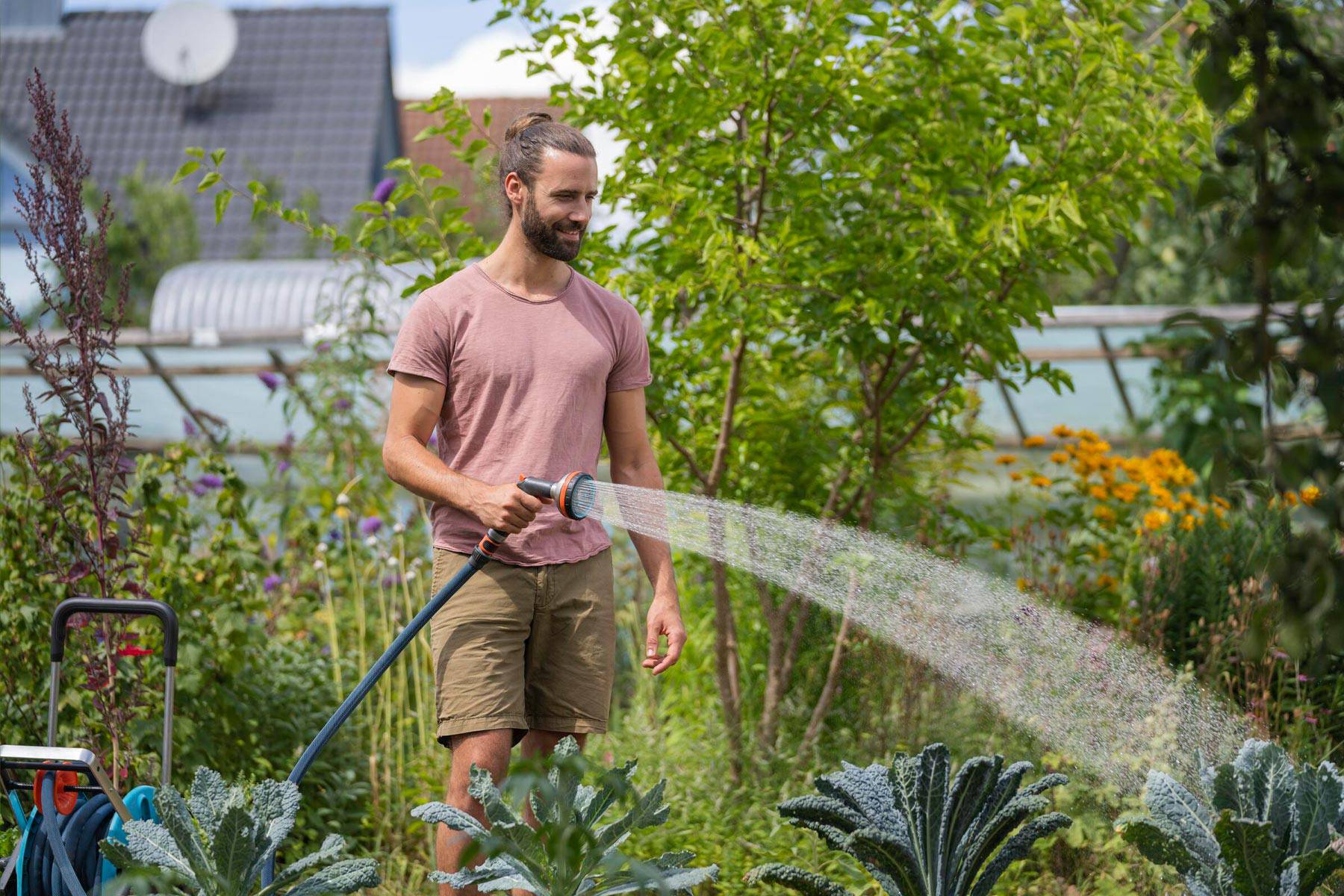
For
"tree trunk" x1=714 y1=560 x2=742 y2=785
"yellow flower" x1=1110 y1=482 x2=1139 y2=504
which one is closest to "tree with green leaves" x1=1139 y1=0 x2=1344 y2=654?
"tree trunk" x1=714 y1=560 x2=742 y2=785

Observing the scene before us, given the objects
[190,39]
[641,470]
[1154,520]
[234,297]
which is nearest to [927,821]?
[641,470]

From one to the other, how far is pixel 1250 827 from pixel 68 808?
6.75 feet

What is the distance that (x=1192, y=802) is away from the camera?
2.55m

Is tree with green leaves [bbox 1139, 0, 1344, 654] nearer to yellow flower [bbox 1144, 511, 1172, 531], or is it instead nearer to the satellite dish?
yellow flower [bbox 1144, 511, 1172, 531]

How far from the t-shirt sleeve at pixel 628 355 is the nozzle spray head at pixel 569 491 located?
1.48ft

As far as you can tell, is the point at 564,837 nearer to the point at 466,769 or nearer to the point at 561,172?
the point at 466,769

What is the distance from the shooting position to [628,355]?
114 inches

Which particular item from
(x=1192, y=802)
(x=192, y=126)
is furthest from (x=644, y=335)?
(x=192, y=126)

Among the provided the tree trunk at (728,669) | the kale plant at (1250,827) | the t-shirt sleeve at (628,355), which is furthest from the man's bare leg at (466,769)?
the tree trunk at (728,669)

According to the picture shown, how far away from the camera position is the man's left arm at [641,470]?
112 inches

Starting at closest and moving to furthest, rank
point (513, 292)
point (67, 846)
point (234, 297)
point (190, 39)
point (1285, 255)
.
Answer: point (1285, 255)
point (67, 846)
point (513, 292)
point (234, 297)
point (190, 39)

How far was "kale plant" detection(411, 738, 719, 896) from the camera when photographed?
2.16 metres

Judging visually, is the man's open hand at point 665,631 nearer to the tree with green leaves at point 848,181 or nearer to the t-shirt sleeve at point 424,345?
the t-shirt sleeve at point 424,345

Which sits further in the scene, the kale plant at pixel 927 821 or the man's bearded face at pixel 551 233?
the man's bearded face at pixel 551 233
